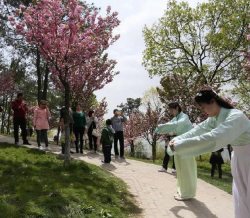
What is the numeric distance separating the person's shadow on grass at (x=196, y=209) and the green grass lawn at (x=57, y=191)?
2.57 feet

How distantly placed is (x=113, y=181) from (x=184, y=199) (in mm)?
2322

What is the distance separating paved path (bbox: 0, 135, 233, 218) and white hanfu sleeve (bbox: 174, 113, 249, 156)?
4.03 meters

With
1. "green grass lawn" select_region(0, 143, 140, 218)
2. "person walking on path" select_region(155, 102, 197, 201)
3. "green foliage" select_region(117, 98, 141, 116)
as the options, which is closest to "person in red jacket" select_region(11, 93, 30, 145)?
"green grass lawn" select_region(0, 143, 140, 218)

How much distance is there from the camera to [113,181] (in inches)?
438

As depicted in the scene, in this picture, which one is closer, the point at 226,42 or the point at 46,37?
the point at 46,37

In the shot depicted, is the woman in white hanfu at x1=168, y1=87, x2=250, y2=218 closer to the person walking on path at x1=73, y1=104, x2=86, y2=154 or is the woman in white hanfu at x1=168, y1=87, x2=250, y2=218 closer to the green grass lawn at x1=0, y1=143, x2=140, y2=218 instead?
the green grass lawn at x1=0, y1=143, x2=140, y2=218

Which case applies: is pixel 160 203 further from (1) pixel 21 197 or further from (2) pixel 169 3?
(2) pixel 169 3

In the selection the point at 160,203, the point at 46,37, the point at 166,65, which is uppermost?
the point at 166,65

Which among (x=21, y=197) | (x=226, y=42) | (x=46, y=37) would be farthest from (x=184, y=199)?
(x=226, y=42)

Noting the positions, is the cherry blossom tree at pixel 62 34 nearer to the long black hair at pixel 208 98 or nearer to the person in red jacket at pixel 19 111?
the person in red jacket at pixel 19 111

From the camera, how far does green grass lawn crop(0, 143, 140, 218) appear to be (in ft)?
24.2

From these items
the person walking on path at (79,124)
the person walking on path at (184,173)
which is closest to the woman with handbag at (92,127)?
the person walking on path at (79,124)

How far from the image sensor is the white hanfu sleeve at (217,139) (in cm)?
439

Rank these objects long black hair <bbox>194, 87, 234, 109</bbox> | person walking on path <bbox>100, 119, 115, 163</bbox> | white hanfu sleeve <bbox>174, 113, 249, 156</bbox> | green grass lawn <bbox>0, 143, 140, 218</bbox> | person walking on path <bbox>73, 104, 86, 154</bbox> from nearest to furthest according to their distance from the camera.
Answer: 1. white hanfu sleeve <bbox>174, 113, 249, 156</bbox>
2. long black hair <bbox>194, 87, 234, 109</bbox>
3. green grass lawn <bbox>0, 143, 140, 218</bbox>
4. person walking on path <bbox>100, 119, 115, 163</bbox>
5. person walking on path <bbox>73, 104, 86, 154</bbox>
